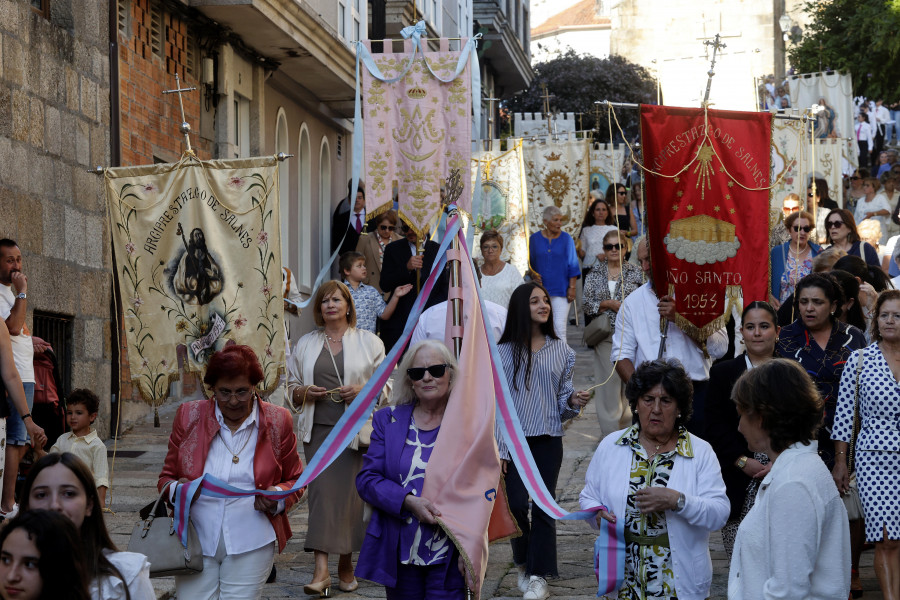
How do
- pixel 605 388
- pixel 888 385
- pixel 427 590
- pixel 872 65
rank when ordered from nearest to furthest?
pixel 427 590 < pixel 888 385 < pixel 605 388 < pixel 872 65

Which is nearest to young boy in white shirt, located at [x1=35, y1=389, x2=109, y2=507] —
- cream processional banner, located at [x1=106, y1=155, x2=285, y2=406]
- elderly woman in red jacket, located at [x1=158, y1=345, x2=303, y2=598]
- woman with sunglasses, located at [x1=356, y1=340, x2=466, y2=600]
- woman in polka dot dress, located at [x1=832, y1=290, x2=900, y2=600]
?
cream processional banner, located at [x1=106, y1=155, x2=285, y2=406]

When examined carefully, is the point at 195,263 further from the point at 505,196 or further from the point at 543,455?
the point at 505,196

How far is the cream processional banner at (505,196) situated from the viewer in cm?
1873

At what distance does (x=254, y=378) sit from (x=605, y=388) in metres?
6.05

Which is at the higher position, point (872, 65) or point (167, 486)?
point (872, 65)

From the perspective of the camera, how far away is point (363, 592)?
344 inches

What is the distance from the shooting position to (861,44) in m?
38.5

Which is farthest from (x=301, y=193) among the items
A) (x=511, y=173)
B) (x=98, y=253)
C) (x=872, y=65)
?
(x=872, y=65)

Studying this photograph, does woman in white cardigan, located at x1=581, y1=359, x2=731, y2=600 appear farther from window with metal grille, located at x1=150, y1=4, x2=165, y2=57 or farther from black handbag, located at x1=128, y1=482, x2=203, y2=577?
window with metal grille, located at x1=150, y1=4, x2=165, y2=57

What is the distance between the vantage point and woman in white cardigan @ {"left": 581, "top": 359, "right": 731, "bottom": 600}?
5938 millimetres

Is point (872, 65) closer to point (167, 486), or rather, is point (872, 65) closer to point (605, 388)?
point (605, 388)

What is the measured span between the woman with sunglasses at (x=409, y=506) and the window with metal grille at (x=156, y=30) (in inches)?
449

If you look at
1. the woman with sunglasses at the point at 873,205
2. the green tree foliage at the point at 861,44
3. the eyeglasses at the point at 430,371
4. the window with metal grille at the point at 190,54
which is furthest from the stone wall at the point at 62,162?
the green tree foliage at the point at 861,44

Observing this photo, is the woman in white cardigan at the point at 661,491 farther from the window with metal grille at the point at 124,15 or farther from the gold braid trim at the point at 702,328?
the window with metal grille at the point at 124,15
